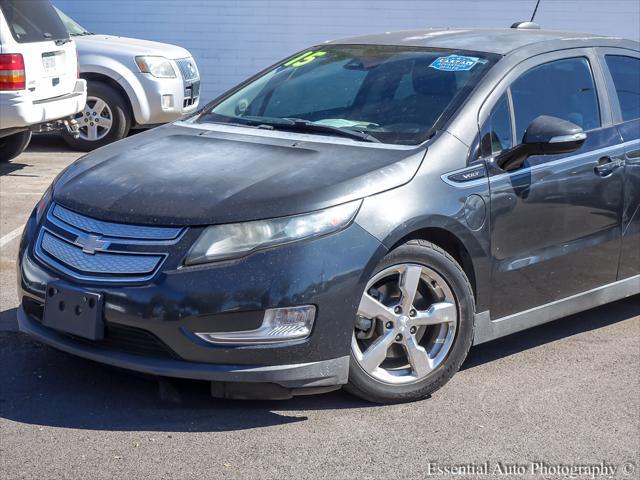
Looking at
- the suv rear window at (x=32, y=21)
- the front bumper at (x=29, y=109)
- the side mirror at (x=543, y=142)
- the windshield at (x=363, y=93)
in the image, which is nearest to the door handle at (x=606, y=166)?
the side mirror at (x=543, y=142)

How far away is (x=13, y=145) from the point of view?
34.8ft

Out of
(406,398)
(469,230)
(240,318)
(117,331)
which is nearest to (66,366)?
(117,331)

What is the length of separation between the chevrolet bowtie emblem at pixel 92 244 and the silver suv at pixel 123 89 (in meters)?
7.14

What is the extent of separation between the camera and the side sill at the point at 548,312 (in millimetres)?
4844

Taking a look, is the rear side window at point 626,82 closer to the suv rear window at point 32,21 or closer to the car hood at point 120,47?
the suv rear window at point 32,21

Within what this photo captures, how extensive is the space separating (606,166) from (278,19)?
10259 mm

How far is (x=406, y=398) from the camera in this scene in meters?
4.56

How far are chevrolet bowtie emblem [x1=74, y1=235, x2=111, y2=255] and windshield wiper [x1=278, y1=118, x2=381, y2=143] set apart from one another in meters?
1.27

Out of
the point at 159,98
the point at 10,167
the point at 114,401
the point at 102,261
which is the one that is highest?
the point at 102,261

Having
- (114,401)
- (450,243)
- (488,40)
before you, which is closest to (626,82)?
(488,40)

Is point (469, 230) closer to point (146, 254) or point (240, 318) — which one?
point (240, 318)

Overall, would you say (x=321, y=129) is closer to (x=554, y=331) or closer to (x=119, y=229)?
(x=119, y=229)

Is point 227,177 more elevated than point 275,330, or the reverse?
point 227,177

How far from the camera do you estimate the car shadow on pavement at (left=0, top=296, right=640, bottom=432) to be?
4.30 meters
